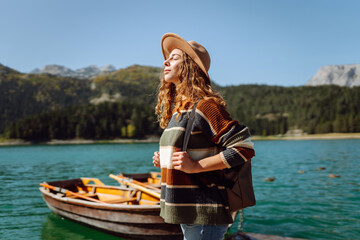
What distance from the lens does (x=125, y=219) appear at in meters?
10.2

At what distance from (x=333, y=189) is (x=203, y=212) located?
73.1 ft

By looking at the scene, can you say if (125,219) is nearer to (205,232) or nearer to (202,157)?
(205,232)

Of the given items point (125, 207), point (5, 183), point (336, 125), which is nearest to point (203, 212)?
point (125, 207)

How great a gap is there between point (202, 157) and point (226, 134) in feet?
0.82

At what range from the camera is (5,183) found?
26469 millimetres

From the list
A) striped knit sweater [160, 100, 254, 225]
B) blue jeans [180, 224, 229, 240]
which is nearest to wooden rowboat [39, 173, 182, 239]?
blue jeans [180, 224, 229, 240]

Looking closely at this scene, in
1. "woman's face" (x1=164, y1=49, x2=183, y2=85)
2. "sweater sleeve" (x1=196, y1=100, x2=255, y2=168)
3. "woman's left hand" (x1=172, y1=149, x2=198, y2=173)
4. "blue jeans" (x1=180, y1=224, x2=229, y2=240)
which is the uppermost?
"woman's face" (x1=164, y1=49, x2=183, y2=85)

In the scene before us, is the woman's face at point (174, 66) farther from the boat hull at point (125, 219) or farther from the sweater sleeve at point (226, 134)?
the boat hull at point (125, 219)

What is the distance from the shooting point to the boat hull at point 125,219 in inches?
380

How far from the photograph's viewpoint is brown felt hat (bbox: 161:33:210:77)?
259 cm

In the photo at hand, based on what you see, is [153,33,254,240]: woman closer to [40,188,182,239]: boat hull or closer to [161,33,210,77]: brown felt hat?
[161,33,210,77]: brown felt hat

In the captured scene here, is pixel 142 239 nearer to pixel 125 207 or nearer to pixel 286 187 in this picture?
pixel 125 207

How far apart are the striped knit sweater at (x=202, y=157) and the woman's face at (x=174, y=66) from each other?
0.45 metres

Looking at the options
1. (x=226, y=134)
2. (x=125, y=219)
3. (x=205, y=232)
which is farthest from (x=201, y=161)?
(x=125, y=219)
